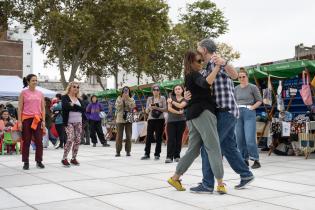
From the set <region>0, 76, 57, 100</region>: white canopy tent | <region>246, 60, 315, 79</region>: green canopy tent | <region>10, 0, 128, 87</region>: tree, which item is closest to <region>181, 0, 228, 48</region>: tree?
<region>10, 0, 128, 87</region>: tree

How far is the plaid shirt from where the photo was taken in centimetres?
531

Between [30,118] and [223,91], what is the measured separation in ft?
14.4

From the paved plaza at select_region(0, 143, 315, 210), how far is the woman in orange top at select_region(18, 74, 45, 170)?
40 cm

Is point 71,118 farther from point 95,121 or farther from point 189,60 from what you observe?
point 95,121

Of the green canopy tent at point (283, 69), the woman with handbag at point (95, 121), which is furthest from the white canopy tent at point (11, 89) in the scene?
the green canopy tent at point (283, 69)

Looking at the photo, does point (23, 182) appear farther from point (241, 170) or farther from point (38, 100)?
point (241, 170)

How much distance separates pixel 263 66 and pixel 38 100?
574cm

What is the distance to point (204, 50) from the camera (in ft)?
17.4

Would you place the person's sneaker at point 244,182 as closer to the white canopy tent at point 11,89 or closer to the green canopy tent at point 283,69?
the green canopy tent at point 283,69

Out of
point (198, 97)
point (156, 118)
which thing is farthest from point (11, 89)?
point (198, 97)

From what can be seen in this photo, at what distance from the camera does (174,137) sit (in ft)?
30.2

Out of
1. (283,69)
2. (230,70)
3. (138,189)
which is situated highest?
(283,69)

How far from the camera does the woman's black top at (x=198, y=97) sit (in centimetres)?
521

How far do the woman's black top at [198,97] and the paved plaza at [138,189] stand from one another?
1.03 meters
